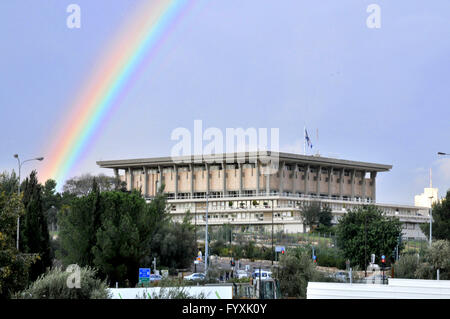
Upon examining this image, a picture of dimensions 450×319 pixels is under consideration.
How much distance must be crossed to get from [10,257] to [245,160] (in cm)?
10880

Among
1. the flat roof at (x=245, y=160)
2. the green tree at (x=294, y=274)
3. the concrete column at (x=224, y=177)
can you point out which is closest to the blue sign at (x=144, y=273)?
the green tree at (x=294, y=274)

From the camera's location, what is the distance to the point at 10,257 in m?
29.6

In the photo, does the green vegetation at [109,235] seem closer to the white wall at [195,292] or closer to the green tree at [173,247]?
the green tree at [173,247]

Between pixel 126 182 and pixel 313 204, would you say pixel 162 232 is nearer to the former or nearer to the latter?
pixel 313 204

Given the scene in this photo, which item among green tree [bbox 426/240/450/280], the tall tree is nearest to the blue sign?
green tree [bbox 426/240/450/280]

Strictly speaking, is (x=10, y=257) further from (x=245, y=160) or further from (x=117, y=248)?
(x=245, y=160)

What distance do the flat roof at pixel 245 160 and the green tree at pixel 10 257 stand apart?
103477mm

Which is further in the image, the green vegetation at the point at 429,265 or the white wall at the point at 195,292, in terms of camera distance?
the green vegetation at the point at 429,265

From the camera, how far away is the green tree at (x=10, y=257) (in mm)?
29369

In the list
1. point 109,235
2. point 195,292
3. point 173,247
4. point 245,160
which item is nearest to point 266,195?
point 245,160

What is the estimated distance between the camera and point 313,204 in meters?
124

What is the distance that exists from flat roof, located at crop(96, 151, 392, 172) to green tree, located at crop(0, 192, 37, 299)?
103m
